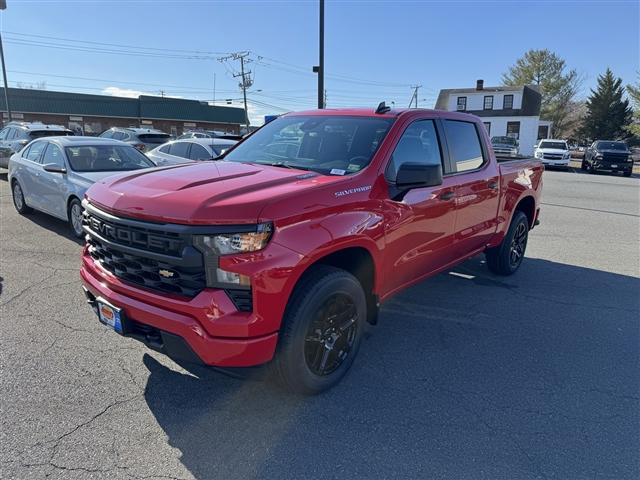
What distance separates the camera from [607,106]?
50219 millimetres

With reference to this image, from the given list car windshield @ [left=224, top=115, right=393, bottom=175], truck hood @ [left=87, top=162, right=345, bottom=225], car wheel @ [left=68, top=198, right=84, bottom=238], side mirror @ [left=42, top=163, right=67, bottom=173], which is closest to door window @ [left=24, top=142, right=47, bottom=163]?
side mirror @ [left=42, top=163, right=67, bottom=173]

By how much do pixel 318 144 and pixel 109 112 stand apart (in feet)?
156

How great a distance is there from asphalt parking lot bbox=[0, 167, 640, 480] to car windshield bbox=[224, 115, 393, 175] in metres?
1.62

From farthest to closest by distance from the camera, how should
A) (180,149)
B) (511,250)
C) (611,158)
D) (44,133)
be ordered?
(611,158) < (44,133) < (180,149) < (511,250)

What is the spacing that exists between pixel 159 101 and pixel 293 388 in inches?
2036

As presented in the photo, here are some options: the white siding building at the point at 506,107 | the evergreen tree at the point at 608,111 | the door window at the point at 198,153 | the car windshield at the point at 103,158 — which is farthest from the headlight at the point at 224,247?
the evergreen tree at the point at 608,111

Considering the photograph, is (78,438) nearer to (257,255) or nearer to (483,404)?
(257,255)

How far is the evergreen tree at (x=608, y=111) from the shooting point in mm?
49656

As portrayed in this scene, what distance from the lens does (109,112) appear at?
4475 cm

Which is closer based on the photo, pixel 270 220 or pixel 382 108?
pixel 270 220

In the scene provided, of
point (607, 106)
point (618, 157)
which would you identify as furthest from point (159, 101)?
point (607, 106)

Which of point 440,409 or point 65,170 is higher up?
point 65,170

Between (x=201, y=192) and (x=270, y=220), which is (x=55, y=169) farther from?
(x=270, y=220)

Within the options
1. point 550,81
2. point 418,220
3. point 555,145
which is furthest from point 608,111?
point 418,220
